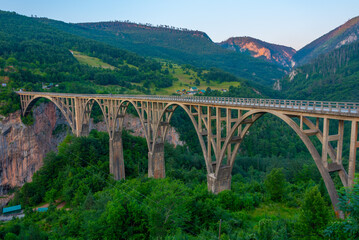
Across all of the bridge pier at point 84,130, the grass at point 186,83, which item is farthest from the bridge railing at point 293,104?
the grass at point 186,83

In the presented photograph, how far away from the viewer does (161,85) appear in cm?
11188

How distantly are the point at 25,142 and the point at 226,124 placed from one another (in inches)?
1942

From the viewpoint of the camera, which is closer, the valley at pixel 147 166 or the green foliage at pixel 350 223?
the green foliage at pixel 350 223

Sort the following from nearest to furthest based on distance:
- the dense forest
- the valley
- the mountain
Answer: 1. the dense forest
2. the valley
3. the mountain

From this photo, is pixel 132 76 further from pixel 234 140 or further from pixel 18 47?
pixel 234 140

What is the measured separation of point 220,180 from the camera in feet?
84.2

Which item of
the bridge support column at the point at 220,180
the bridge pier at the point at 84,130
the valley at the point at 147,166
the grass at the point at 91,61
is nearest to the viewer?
the valley at the point at 147,166

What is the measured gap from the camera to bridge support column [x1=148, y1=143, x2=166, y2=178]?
1412 inches

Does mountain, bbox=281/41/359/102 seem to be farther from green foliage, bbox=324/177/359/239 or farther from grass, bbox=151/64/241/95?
green foliage, bbox=324/177/359/239

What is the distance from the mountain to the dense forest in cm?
8889

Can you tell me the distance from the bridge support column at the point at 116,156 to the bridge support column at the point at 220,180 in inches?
823

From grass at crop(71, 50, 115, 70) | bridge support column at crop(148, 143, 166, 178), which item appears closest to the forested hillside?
grass at crop(71, 50, 115, 70)

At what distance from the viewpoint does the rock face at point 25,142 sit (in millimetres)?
51688

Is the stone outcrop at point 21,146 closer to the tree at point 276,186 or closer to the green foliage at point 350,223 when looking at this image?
the tree at point 276,186
